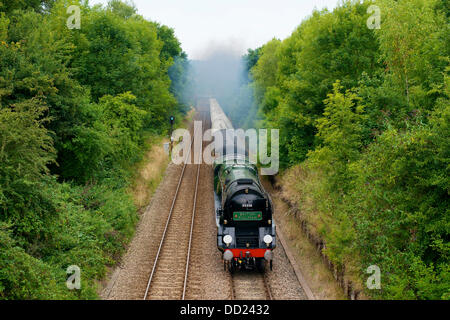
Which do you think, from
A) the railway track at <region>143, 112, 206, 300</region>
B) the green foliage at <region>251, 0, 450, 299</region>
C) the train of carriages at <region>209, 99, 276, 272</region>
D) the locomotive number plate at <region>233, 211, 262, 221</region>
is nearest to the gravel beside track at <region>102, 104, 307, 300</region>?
the railway track at <region>143, 112, 206, 300</region>

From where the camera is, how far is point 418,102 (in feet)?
52.7

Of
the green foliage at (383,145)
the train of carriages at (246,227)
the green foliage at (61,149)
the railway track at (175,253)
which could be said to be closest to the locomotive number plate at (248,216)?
the train of carriages at (246,227)

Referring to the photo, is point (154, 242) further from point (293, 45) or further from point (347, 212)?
point (293, 45)

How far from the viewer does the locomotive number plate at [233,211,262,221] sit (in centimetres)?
1492

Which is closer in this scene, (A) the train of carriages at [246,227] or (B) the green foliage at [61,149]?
(B) the green foliage at [61,149]

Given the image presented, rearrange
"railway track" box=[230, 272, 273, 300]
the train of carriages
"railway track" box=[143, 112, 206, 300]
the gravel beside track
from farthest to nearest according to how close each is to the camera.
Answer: the train of carriages, "railway track" box=[143, 112, 206, 300], the gravel beside track, "railway track" box=[230, 272, 273, 300]

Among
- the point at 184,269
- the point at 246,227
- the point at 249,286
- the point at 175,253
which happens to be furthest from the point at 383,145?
the point at 175,253

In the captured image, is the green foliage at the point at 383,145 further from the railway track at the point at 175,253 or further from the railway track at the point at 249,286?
the railway track at the point at 175,253

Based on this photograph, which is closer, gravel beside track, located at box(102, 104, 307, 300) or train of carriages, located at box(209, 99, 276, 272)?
gravel beside track, located at box(102, 104, 307, 300)

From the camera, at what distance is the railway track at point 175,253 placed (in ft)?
46.4

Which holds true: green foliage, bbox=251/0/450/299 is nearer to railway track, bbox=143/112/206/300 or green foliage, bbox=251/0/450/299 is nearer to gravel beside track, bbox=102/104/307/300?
gravel beside track, bbox=102/104/307/300

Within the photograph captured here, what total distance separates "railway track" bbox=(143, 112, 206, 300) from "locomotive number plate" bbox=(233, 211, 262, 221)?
3085 millimetres

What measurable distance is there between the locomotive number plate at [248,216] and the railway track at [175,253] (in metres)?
3.09
